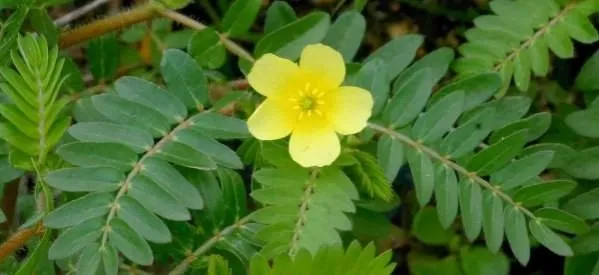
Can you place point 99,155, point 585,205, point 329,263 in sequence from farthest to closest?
point 585,205 → point 99,155 → point 329,263

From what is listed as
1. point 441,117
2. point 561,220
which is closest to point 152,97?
point 441,117

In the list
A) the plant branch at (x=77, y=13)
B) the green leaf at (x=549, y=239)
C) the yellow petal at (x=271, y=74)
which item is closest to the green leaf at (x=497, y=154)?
the green leaf at (x=549, y=239)

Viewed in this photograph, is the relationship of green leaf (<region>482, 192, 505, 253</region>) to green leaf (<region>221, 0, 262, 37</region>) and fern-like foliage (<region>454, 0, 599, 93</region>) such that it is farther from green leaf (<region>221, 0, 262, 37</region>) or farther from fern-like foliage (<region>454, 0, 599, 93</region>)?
green leaf (<region>221, 0, 262, 37</region>)

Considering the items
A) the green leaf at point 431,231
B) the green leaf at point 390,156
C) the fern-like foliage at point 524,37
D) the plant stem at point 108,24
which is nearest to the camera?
the green leaf at point 390,156

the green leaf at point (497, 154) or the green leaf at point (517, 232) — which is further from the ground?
the green leaf at point (497, 154)

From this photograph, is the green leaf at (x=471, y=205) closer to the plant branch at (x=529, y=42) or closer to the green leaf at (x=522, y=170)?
the green leaf at (x=522, y=170)

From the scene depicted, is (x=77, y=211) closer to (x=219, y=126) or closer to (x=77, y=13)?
(x=219, y=126)
